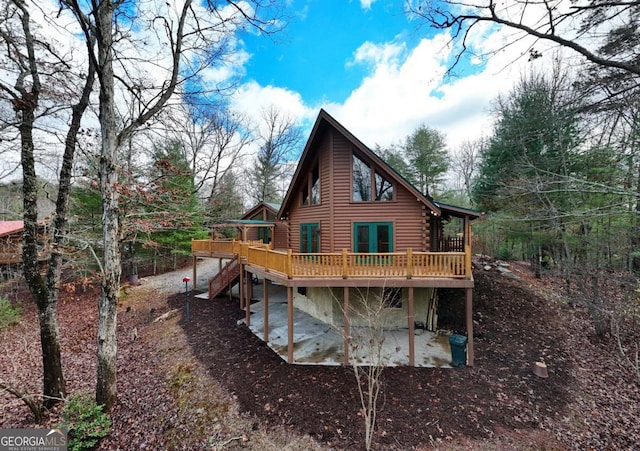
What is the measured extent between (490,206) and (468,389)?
14.4m

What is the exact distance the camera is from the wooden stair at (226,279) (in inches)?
557

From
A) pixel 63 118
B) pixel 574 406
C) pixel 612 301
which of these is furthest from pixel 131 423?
pixel 612 301

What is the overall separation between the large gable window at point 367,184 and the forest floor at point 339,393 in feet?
19.0

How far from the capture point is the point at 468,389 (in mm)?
6434

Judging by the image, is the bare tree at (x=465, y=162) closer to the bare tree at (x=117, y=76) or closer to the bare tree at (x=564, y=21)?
the bare tree at (x=564, y=21)

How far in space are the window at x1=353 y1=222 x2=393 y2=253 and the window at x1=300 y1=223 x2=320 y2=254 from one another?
1686mm

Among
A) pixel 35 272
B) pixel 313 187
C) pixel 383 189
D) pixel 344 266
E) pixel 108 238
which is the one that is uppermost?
pixel 313 187

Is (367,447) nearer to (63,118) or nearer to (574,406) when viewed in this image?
(574,406)

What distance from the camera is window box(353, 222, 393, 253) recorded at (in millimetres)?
9484

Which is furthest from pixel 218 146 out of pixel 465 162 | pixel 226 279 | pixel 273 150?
pixel 465 162

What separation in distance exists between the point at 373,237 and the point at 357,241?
24.5 inches

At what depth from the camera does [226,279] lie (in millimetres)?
14391

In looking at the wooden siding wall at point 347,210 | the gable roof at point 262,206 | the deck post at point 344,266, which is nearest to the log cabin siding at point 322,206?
the wooden siding wall at point 347,210

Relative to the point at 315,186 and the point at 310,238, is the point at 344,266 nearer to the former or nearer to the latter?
the point at 310,238
